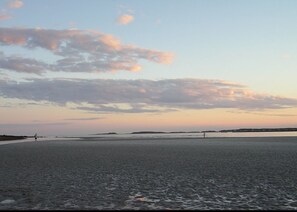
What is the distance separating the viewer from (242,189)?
19625 millimetres

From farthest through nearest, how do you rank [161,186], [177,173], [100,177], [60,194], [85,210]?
[177,173], [100,177], [161,186], [60,194], [85,210]

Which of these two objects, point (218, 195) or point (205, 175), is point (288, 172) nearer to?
point (205, 175)

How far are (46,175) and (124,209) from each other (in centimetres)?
1271

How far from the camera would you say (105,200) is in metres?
17.0

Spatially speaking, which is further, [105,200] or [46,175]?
[46,175]

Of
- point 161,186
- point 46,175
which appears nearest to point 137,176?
point 161,186

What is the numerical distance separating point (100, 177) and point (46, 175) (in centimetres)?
421

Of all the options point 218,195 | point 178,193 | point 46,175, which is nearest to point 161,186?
point 178,193

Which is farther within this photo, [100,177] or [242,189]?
[100,177]

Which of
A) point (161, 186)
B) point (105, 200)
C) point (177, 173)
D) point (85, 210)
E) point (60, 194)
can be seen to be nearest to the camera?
point (85, 210)

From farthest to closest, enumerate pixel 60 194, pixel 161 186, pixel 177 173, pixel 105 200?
pixel 177 173
pixel 161 186
pixel 60 194
pixel 105 200

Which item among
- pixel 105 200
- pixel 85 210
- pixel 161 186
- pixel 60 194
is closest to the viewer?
pixel 85 210

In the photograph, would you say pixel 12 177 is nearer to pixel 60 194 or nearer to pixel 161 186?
pixel 60 194

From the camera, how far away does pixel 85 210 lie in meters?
14.8
